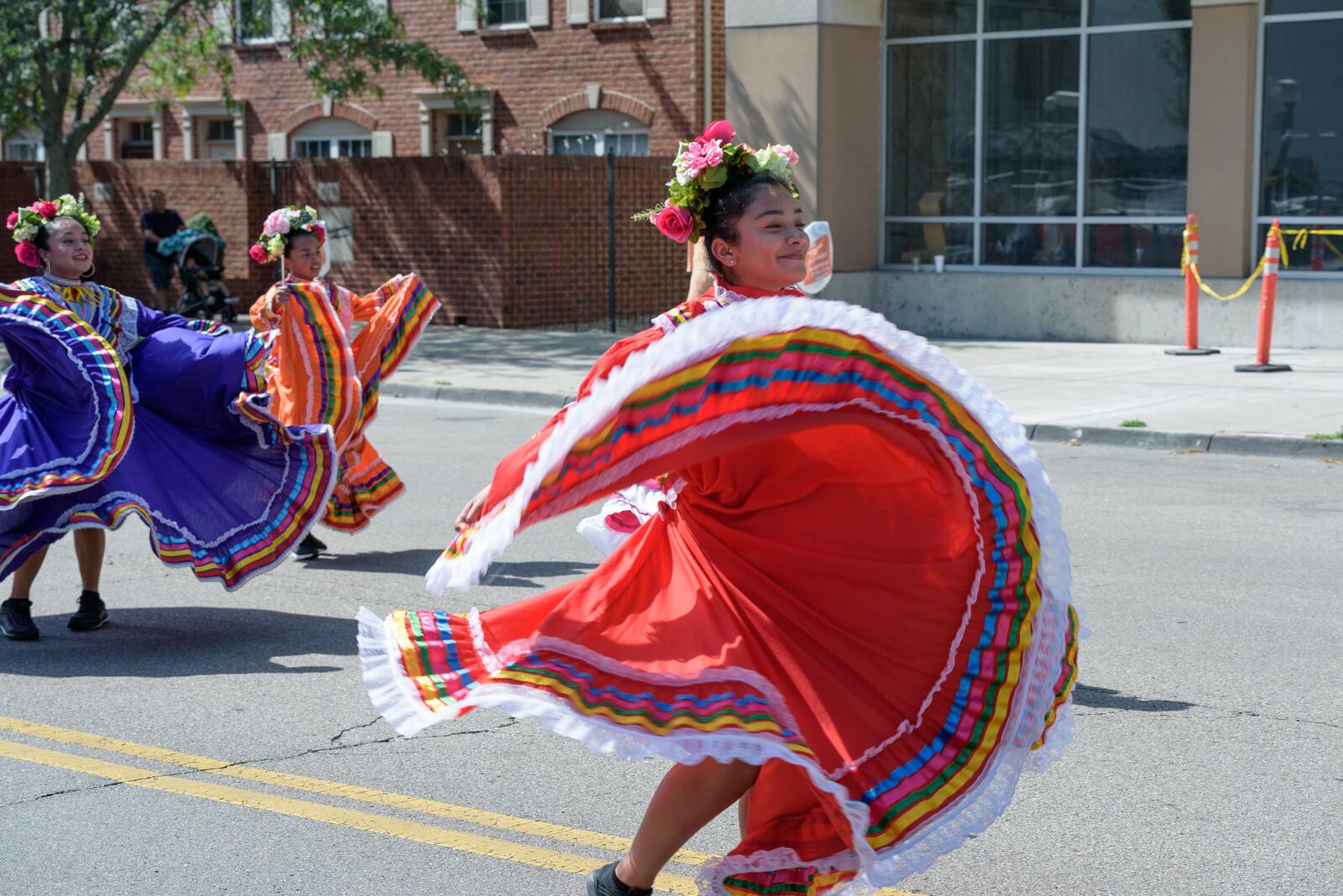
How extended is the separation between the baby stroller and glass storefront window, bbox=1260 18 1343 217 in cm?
1247

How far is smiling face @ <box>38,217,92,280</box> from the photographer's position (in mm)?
6898

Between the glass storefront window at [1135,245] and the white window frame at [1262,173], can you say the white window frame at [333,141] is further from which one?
the white window frame at [1262,173]

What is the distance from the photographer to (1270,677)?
5957 millimetres

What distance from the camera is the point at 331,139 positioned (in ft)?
89.7

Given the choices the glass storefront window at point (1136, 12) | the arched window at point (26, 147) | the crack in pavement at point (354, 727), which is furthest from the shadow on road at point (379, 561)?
the arched window at point (26, 147)

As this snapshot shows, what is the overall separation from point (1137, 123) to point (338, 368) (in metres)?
12.5

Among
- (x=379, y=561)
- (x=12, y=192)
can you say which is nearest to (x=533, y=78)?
(x=12, y=192)

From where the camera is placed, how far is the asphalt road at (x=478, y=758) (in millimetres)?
4344

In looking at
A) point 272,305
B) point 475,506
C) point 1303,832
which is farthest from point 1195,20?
point 475,506

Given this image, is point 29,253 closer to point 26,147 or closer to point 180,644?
point 180,644

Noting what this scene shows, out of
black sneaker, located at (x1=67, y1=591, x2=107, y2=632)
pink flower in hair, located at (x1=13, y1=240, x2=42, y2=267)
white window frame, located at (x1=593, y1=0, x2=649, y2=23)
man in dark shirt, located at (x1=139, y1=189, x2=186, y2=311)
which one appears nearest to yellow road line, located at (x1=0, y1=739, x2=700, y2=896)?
black sneaker, located at (x1=67, y1=591, x2=107, y2=632)

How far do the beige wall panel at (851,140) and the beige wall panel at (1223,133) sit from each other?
389 cm

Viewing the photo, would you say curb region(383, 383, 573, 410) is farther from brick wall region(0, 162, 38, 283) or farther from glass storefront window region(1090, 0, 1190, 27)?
brick wall region(0, 162, 38, 283)

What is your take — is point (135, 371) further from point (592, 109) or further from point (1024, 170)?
point (592, 109)
